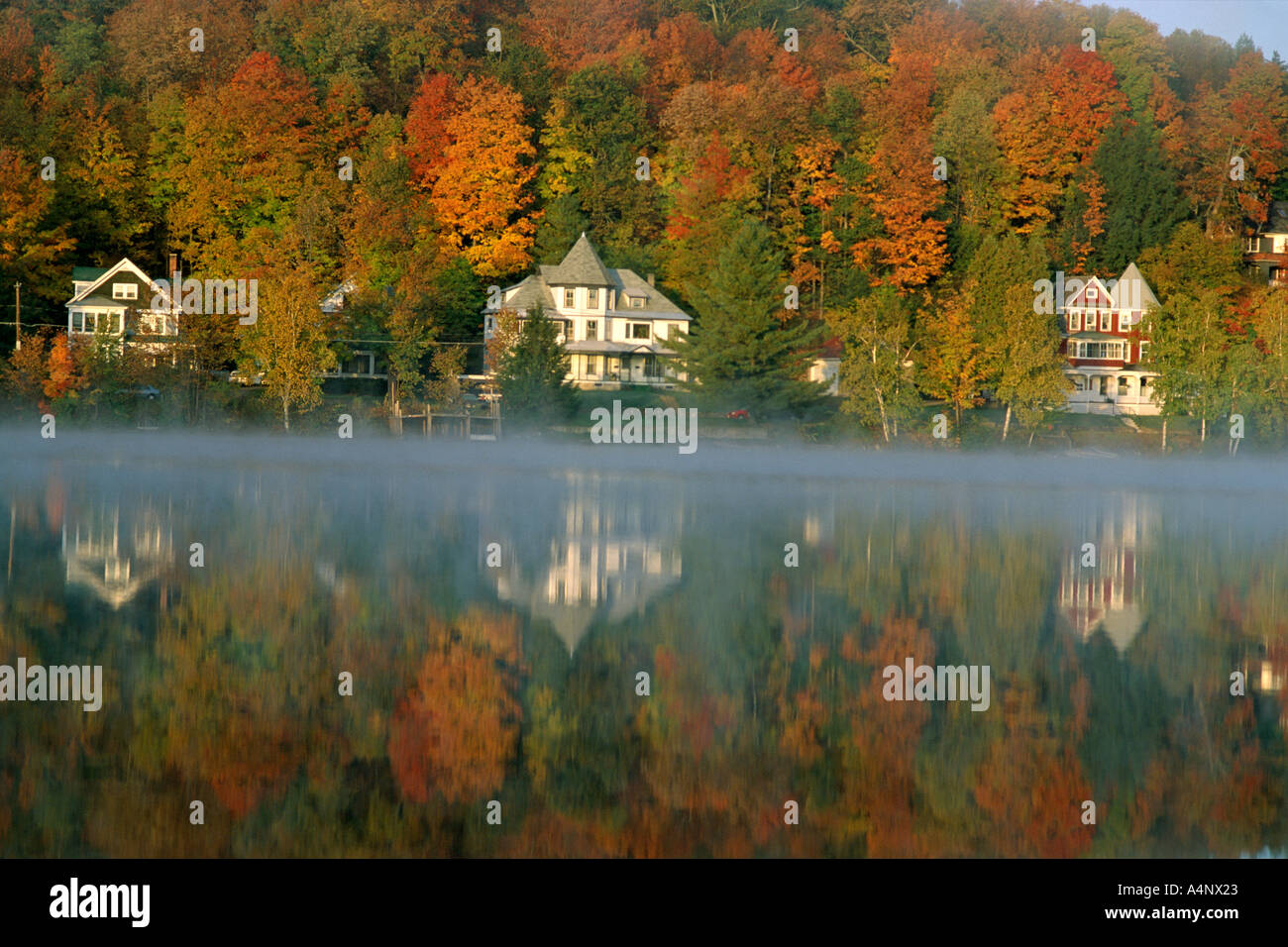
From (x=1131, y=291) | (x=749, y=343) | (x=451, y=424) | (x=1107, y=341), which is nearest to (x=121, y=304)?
(x=451, y=424)

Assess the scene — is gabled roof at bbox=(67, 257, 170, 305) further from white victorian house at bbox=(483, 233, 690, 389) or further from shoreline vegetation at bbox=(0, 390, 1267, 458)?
white victorian house at bbox=(483, 233, 690, 389)

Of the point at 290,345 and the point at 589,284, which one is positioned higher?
the point at 589,284

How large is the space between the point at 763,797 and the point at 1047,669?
16.5 ft

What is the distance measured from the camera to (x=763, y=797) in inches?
372

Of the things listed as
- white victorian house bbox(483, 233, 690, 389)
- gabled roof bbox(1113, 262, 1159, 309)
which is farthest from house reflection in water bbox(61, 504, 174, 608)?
gabled roof bbox(1113, 262, 1159, 309)

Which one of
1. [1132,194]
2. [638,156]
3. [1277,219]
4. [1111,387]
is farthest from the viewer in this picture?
[1277,219]

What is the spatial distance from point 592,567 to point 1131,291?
2230 inches

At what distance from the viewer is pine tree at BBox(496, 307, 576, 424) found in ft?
172

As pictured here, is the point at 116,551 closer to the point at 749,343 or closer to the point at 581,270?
the point at 749,343

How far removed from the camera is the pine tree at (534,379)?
52.5 metres

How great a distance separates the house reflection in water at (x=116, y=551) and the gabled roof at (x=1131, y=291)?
5526 centimetres

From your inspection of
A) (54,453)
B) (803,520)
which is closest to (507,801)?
(803,520)

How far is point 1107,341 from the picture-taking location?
69062mm
